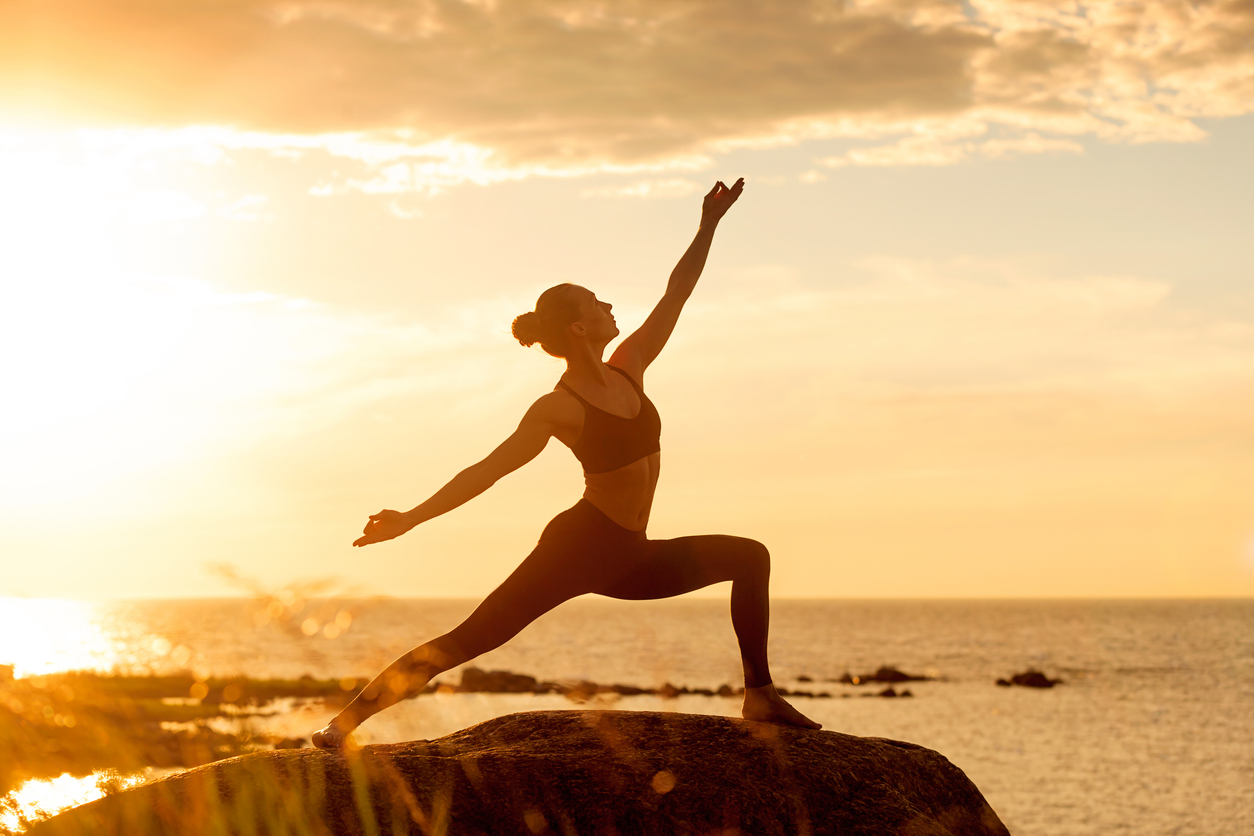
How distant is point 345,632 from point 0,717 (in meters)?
4.51

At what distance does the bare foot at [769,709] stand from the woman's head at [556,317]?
2.13 meters

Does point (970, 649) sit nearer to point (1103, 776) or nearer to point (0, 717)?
point (1103, 776)

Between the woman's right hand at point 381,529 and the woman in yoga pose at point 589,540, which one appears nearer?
the woman's right hand at point 381,529

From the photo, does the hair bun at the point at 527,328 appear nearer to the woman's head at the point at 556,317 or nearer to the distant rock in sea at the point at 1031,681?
the woman's head at the point at 556,317

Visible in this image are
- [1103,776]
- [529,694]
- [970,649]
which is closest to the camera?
[1103,776]

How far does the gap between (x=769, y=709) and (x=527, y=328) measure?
2470 mm

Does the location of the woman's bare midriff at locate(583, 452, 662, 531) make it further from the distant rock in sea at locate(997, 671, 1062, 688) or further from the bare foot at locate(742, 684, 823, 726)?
the distant rock in sea at locate(997, 671, 1062, 688)

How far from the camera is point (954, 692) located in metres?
63.3

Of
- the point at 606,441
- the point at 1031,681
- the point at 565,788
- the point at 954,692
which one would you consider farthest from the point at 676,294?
the point at 1031,681

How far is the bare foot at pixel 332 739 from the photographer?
5.66 metres

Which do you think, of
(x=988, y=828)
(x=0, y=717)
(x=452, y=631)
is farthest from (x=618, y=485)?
(x=0, y=717)

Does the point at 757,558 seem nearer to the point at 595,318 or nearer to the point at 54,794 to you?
the point at 595,318

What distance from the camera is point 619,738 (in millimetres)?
6027

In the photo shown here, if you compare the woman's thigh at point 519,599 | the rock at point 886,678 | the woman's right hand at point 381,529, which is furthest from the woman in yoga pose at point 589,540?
the rock at point 886,678
